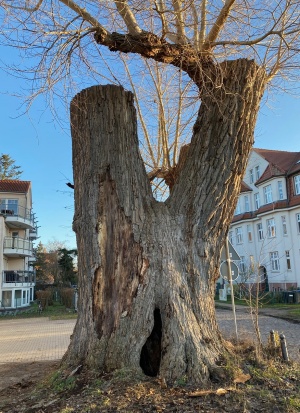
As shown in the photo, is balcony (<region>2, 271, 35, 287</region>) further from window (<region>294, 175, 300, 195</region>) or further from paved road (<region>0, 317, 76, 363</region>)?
window (<region>294, 175, 300, 195</region>)

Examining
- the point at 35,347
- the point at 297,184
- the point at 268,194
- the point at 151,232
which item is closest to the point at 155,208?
the point at 151,232

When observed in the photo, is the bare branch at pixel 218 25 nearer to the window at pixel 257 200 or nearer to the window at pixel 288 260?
the window at pixel 288 260

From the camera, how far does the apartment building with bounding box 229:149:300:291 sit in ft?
104

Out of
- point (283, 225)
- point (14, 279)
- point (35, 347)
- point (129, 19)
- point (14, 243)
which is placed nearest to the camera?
point (129, 19)

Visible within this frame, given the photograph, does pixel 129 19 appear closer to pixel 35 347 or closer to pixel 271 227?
pixel 35 347

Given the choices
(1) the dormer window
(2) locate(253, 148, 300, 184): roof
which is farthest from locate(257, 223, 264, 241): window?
(1) the dormer window

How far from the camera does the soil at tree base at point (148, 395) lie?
14.1ft

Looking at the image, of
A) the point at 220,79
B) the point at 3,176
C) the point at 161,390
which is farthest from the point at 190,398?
the point at 3,176

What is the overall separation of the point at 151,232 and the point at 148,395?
2110 mm

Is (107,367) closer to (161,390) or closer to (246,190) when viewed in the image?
(161,390)

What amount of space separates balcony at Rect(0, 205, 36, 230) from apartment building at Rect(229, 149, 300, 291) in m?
19.7

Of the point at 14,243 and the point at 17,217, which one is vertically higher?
the point at 17,217

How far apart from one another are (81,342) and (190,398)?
5.90 feet

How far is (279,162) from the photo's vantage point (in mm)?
35844
